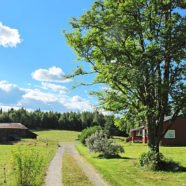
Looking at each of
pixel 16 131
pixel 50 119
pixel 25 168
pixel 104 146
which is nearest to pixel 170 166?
pixel 104 146

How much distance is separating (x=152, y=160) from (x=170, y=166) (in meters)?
1.46

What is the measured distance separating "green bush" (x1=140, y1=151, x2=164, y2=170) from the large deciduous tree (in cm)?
80

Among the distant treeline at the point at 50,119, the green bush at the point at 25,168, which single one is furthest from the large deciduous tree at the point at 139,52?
the distant treeline at the point at 50,119

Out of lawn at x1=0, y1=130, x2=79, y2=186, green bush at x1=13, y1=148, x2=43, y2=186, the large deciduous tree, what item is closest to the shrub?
lawn at x1=0, y1=130, x2=79, y2=186

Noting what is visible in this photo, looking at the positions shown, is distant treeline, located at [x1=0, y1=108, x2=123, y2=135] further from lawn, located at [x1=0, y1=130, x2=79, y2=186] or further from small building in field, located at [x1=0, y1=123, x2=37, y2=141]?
lawn, located at [x1=0, y1=130, x2=79, y2=186]

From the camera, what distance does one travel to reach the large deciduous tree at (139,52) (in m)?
28.0

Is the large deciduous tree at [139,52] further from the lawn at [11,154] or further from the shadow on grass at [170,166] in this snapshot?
the lawn at [11,154]

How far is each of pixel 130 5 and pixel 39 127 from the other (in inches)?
5458

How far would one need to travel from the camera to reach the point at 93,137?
146 feet

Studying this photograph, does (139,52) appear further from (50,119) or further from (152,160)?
(50,119)

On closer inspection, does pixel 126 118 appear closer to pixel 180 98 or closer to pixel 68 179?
pixel 180 98

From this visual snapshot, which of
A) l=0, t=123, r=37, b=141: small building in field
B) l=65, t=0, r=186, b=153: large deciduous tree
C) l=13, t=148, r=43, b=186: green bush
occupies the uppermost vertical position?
l=65, t=0, r=186, b=153: large deciduous tree

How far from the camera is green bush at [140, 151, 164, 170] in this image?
93.0ft

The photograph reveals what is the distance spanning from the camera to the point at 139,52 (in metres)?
29.1
